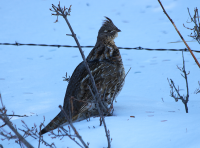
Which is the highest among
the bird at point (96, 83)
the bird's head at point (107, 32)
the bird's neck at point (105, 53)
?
the bird's head at point (107, 32)

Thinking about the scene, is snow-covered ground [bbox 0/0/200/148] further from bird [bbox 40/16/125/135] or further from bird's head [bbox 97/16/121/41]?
bird's head [bbox 97/16/121/41]

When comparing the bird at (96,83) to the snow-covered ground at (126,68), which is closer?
the snow-covered ground at (126,68)

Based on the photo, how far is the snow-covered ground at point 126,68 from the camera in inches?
102

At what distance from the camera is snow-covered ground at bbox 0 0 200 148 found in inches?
102

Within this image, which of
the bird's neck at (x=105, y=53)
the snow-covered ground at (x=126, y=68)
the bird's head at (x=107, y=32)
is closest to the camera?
the snow-covered ground at (x=126, y=68)

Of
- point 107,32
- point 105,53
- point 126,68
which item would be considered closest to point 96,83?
point 105,53

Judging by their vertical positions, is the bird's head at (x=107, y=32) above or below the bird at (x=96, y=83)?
above

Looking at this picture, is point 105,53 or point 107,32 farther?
point 107,32

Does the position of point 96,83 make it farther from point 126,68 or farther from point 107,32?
point 126,68

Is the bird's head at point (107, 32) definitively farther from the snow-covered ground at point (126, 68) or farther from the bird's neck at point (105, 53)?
the snow-covered ground at point (126, 68)

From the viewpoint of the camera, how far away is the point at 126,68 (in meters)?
6.46

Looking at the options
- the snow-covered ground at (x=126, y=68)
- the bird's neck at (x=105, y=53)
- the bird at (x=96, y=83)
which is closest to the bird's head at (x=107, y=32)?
the bird at (x=96, y=83)

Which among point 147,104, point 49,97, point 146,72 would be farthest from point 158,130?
point 146,72

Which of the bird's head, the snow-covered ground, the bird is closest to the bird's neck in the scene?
the bird
